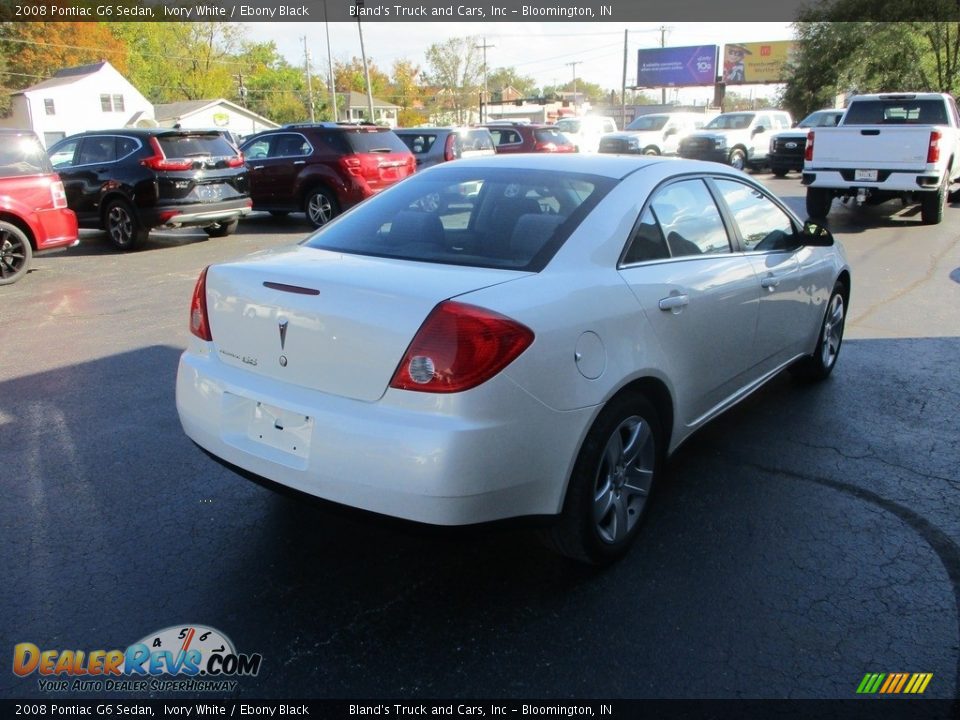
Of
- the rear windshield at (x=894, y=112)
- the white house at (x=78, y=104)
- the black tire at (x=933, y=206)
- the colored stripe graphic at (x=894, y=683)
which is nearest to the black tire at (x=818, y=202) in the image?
the rear windshield at (x=894, y=112)

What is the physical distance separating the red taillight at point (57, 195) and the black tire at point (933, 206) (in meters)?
13.2

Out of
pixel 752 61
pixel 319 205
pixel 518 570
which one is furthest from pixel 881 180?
pixel 752 61

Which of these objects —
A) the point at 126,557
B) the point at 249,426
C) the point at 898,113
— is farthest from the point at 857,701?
the point at 898,113

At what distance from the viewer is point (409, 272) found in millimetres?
2980

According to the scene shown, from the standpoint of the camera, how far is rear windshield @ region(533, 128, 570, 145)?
20.9 metres

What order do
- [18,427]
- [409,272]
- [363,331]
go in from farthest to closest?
1. [18,427]
2. [409,272]
3. [363,331]

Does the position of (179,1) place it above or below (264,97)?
above

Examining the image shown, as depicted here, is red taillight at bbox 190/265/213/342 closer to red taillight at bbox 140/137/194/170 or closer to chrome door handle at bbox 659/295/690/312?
chrome door handle at bbox 659/295/690/312

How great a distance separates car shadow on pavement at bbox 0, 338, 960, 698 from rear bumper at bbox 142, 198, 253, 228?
24.4 feet

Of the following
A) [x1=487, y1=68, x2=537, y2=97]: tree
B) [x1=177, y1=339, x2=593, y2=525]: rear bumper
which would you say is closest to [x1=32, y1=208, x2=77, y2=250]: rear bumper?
[x1=177, y1=339, x2=593, y2=525]: rear bumper

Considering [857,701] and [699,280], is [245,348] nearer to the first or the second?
[699,280]

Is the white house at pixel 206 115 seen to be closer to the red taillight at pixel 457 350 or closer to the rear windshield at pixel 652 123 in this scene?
the rear windshield at pixel 652 123

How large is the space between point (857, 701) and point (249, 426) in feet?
7.52

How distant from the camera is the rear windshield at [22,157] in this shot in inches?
355
